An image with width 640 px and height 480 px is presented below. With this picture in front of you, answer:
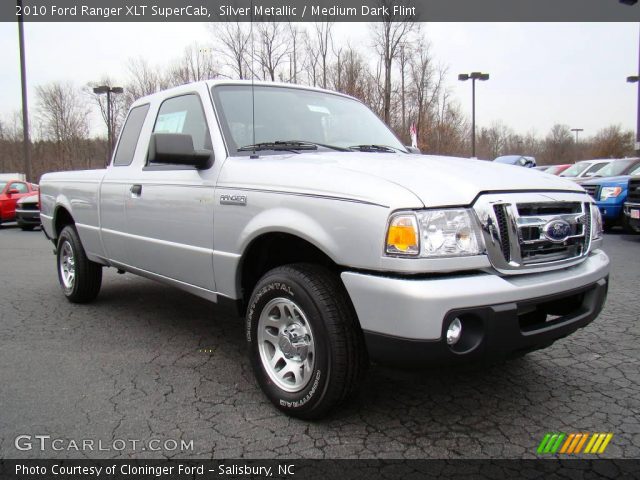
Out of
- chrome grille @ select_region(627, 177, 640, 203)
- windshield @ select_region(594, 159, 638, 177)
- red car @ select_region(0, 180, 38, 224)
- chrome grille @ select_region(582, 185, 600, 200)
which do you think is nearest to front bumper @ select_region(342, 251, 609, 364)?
chrome grille @ select_region(627, 177, 640, 203)

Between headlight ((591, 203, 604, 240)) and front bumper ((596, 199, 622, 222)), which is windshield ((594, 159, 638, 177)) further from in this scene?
headlight ((591, 203, 604, 240))

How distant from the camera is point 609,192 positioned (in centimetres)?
1127

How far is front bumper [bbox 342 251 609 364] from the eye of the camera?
7.06 feet

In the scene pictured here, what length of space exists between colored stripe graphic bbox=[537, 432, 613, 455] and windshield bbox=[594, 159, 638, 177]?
39.4 feet

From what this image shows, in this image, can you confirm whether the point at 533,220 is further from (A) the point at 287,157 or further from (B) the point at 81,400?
(B) the point at 81,400

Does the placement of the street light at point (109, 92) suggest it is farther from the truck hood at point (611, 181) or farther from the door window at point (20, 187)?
the truck hood at point (611, 181)

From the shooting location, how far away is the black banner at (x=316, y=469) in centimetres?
222

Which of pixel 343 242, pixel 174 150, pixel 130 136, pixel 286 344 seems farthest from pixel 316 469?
pixel 130 136

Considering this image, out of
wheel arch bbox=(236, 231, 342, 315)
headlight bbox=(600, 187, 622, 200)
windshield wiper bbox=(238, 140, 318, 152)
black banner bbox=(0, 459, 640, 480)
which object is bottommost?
black banner bbox=(0, 459, 640, 480)

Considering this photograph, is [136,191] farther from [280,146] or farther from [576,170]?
[576,170]

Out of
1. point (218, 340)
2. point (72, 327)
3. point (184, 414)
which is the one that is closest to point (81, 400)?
point (184, 414)

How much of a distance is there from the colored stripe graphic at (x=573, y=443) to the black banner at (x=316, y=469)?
0.09 metres

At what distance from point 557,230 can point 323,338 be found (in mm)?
1292

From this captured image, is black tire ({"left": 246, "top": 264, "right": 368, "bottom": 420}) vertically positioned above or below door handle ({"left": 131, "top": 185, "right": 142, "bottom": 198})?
below
